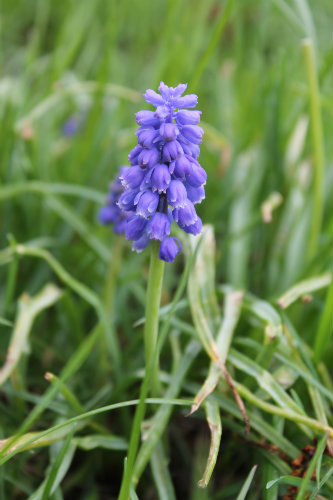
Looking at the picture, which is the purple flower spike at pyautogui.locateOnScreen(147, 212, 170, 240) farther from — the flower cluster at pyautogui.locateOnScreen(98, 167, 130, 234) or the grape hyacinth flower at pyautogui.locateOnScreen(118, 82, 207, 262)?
the flower cluster at pyautogui.locateOnScreen(98, 167, 130, 234)

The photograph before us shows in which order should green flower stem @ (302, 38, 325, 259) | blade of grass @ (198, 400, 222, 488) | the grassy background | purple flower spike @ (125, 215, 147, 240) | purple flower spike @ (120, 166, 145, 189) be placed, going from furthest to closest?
green flower stem @ (302, 38, 325, 259)
the grassy background
blade of grass @ (198, 400, 222, 488)
purple flower spike @ (125, 215, 147, 240)
purple flower spike @ (120, 166, 145, 189)

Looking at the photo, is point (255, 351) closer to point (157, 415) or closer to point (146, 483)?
point (157, 415)

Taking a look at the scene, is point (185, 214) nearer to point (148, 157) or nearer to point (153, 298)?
point (148, 157)

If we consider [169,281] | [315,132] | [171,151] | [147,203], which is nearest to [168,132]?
[171,151]

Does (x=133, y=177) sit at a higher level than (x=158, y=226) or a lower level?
higher

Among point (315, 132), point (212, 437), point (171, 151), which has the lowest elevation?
point (212, 437)

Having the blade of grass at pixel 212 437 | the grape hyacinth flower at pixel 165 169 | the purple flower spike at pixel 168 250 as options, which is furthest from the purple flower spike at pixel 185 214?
the blade of grass at pixel 212 437

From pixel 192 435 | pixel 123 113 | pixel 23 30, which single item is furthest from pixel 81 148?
pixel 23 30

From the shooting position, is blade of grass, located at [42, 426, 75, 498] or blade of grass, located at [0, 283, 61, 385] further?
blade of grass, located at [0, 283, 61, 385]

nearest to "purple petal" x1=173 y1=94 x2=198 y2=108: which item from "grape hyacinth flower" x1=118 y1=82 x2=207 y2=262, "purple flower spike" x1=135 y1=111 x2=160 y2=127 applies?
"grape hyacinth flower" x1=118 y1=82 x2=207 y2=262

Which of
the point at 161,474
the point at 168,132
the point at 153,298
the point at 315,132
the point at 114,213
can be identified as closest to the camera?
the point at 168,132
